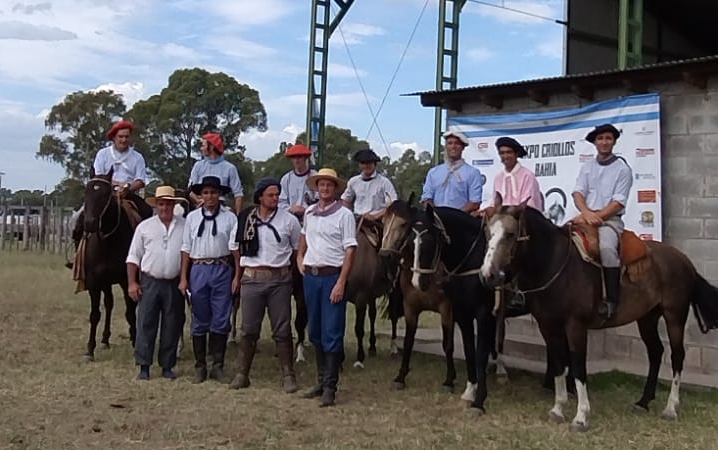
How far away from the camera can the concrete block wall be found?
30.4ft

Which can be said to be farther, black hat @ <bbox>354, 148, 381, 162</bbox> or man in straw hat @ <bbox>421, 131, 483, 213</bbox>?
black hat @ <bbox>354, 148, 381, 162</bbox>

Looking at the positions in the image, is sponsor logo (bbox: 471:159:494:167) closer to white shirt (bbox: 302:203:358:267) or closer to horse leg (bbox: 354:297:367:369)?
horse leg (bbox: 354:297:367:369)

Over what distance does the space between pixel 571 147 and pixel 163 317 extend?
533cm

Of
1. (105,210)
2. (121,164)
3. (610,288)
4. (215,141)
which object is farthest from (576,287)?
(121,164)

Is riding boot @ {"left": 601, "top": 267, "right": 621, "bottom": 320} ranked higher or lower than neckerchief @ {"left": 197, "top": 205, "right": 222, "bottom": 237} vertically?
lower

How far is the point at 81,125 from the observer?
46.4 metres

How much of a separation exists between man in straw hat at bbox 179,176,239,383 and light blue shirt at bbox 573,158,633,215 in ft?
10.6

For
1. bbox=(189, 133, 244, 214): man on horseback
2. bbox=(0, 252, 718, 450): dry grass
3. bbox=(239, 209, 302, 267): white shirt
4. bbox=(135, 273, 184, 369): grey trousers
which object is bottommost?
bbox=(0, 252, 718, 450): dry grass

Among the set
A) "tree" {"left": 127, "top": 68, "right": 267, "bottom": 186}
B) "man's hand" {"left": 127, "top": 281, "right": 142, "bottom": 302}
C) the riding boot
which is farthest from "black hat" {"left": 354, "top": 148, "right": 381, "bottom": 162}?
"tree" {"left": 127, "top": 68, "right": 267, "bottom": 186}

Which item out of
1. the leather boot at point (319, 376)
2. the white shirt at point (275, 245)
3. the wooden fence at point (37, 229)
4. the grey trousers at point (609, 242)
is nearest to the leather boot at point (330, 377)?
the leather boot at point (319, 376)

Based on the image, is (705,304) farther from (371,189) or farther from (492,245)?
(371,189)

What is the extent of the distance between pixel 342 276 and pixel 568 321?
1908mm

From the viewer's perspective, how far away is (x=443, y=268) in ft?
24.7

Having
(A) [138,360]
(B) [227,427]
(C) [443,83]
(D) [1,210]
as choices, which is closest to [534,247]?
(B) [227,427]
